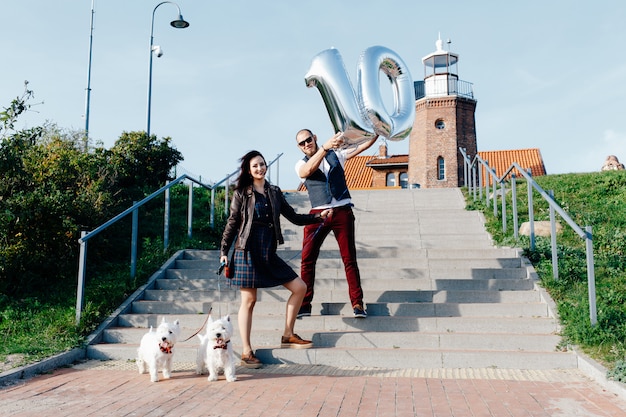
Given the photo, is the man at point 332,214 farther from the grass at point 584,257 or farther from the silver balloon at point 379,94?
the grass at point 584,257

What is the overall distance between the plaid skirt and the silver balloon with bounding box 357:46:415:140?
146cm

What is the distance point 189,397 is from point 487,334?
9.14 ft

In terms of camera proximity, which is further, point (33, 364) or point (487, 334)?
point (487, 334)

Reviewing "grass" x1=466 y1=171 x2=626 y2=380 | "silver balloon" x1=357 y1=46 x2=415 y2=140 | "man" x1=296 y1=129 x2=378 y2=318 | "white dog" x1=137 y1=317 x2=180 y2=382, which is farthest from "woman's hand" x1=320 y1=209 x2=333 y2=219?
"grass" x1=466 y1=171 x2=626 y2=380

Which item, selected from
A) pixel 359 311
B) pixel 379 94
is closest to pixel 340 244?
pixel 359 311

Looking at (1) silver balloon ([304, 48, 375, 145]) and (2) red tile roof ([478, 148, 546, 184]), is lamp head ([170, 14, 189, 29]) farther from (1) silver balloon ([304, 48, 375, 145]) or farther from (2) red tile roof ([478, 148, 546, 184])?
(2) red tile roof ([478, 148, 546, 184])

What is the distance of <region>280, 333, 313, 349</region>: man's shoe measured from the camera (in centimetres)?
489

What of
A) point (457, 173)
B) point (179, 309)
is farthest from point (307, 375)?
point (457, 173)

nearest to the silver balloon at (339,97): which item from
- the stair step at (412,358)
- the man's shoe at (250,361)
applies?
the stair step at (412,358)

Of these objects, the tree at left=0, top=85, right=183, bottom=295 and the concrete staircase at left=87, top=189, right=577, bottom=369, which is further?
the tree at left=0, top=85, right=183, bottom=295

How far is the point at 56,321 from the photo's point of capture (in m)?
5.64

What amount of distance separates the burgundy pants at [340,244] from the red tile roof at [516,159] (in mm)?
33695

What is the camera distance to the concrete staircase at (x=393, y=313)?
4812 mm

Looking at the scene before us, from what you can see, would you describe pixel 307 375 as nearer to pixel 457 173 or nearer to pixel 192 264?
pixel 192 264
